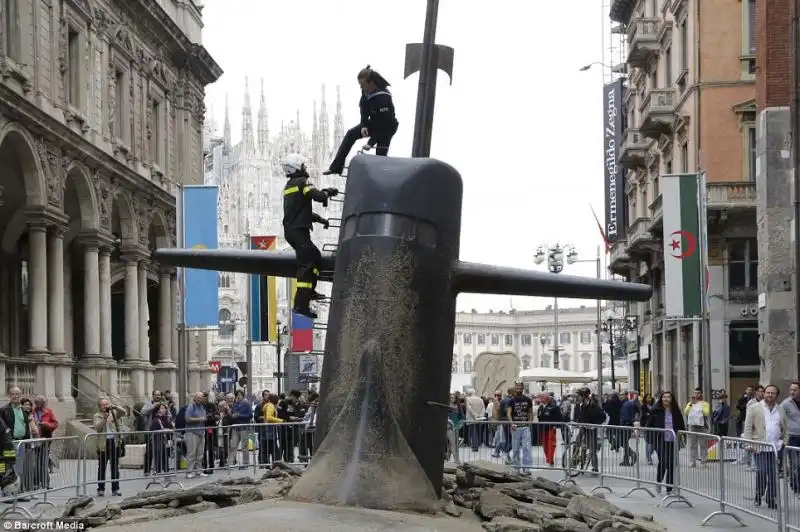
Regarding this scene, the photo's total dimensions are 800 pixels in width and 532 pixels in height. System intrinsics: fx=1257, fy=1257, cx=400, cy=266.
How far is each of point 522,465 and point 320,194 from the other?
46.3 ft

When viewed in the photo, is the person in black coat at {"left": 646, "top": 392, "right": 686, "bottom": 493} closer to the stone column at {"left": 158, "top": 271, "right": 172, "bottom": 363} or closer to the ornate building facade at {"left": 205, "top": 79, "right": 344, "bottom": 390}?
the stone column at {"left": 158, "top": 271, "right": 172, "bottom": 363}

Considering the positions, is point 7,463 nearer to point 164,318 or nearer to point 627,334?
point 164,318

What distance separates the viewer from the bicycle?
22375mm

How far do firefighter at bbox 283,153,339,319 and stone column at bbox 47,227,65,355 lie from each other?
25454mm

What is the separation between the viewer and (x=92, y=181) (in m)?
37.7

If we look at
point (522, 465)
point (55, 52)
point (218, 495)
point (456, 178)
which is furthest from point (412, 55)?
point (55, 52)

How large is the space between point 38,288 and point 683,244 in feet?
56.1

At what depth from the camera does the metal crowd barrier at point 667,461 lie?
14391mm

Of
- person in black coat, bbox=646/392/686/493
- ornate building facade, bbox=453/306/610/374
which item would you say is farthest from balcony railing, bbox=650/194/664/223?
ornate building facade, bbox=453/306/610/374

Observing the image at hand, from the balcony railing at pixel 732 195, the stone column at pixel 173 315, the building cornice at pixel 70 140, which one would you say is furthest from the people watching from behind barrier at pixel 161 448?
the stone column at pixel 173 315

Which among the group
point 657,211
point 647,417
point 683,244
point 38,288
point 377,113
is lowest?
point 647,417

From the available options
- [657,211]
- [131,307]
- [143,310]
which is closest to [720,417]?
[657,211]

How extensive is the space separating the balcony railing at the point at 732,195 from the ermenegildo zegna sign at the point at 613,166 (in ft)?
55.8

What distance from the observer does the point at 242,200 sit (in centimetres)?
14862
